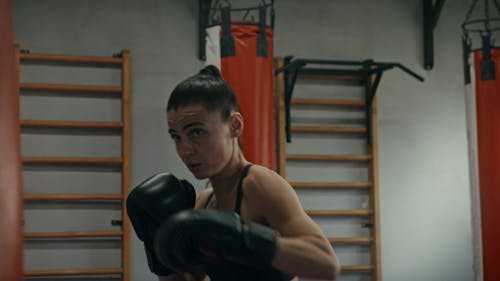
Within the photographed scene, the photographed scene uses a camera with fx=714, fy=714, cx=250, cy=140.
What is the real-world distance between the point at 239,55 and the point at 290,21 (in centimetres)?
181

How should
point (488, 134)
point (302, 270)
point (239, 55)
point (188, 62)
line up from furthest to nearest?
point (188, 62)
point (488, 134)
point (239, 55)
point (302, 270)

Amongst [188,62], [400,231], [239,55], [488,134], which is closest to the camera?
[239,55]

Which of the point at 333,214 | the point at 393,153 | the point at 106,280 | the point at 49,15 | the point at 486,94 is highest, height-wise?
the point at 49,15

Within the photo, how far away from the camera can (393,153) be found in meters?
5.86

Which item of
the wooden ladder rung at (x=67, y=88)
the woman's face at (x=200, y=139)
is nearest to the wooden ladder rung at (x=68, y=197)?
the wooden ladder rung at (x=67, y=88)

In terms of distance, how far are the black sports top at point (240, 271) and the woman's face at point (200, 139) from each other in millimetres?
108

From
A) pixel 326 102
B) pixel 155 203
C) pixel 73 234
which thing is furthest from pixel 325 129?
pixel 155 203

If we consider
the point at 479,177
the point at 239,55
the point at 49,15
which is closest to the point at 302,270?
the point at 239,55

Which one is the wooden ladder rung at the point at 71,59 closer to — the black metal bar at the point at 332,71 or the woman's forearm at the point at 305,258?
the black metal bar at the point at 332,71

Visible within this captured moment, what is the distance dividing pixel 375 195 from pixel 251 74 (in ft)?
6.76

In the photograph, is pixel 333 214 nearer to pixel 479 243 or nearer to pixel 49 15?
pixel 479 243

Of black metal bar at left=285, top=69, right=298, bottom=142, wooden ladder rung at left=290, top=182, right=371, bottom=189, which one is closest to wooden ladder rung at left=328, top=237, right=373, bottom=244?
wooden ladder rung at left=290, top=182, right=371, bottom=189

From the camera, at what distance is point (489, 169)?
5.00 metres

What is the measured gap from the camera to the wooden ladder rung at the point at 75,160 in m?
5.02
